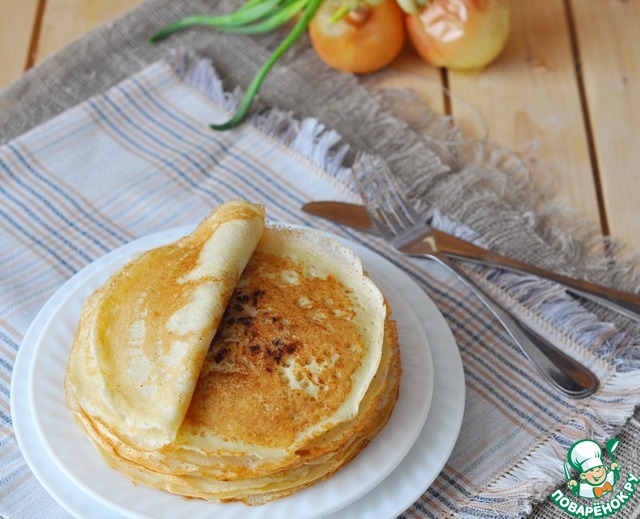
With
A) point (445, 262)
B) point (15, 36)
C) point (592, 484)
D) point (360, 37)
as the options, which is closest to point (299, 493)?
point (592, 484)

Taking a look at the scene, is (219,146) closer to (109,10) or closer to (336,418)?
(109,10)

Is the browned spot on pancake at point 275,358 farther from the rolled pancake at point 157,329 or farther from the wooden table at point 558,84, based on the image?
the wooden table at point 558,84

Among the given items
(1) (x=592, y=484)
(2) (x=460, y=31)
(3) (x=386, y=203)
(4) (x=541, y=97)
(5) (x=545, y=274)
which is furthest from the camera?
(4) (x=541, y=97)

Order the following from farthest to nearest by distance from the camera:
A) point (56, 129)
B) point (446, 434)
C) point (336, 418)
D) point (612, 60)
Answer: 1. point (612, 60)
2. point (56, 129)
3. point (446, 434)
4. point (336, 418)

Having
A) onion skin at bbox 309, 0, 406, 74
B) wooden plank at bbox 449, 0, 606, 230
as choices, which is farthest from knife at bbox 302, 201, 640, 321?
onion skin at bbox 309, 0, 406, 74

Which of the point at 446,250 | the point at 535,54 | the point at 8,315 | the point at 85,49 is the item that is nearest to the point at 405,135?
the point at 446,250

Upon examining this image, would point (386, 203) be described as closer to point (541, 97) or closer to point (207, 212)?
point (207, 212)
